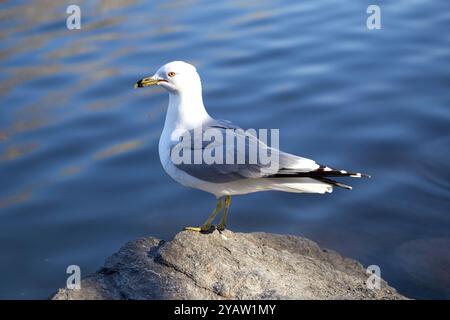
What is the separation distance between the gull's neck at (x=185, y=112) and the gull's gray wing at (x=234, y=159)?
102 mm

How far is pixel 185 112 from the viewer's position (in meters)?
4.86

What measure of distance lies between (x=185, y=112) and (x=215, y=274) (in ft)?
3.93

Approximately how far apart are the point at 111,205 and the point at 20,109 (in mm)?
2368

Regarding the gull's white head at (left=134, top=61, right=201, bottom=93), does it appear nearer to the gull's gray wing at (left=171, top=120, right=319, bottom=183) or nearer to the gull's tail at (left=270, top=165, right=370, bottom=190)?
the gull's gray wing at (left=171, top=120, right=319, bottom=183)

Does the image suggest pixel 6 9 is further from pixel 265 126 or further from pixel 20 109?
pixel 265 126

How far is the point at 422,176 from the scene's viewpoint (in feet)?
23.0

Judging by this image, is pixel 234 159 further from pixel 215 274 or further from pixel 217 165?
pixel 215 274

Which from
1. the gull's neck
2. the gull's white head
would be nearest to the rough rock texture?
the gull's neck

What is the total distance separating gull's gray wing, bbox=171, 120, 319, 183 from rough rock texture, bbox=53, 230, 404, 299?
462 mm

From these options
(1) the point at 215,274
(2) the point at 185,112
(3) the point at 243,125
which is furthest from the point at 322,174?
(3) the point at 243,125

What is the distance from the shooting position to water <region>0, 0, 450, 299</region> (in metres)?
6.20

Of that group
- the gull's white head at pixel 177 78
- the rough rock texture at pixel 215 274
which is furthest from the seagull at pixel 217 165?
the rough rock texture at pixel 215 274

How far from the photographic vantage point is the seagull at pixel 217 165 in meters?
4.36
